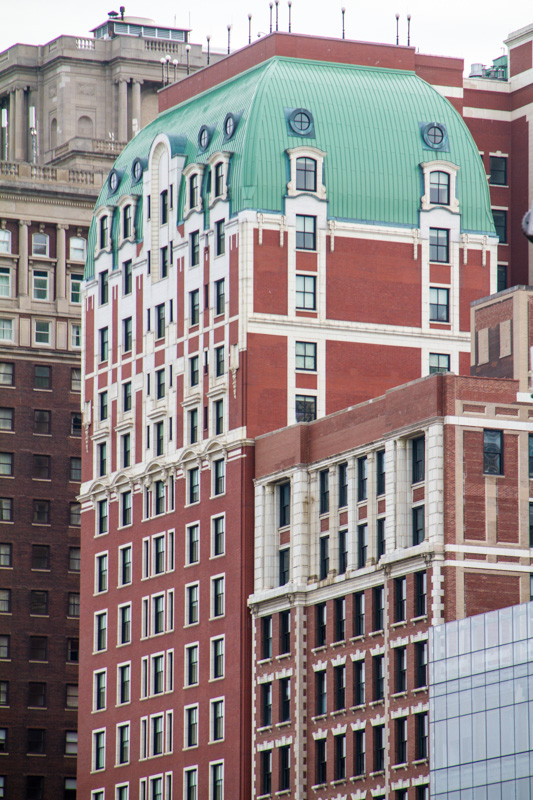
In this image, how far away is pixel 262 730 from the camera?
15588cm

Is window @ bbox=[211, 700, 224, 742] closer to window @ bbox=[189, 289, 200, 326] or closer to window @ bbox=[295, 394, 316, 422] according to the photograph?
window @ bbox=[295, 394, 316, 422]

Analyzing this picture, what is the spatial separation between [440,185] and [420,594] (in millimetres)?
37675

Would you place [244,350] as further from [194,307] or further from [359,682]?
[359,682]

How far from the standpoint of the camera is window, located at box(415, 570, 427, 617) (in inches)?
5625

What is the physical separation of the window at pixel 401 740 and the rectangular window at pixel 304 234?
36545 millimetres

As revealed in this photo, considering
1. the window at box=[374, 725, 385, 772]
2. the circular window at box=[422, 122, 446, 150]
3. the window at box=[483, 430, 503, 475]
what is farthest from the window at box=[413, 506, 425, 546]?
the circular window at box=[422, 122, 446, 150]

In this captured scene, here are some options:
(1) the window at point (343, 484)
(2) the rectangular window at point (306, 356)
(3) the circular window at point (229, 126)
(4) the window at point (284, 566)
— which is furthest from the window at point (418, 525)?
(3) the circular window at point (229, 126)

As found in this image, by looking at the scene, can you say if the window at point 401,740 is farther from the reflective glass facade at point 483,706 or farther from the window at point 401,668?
the reflective glass facade at point 483,706

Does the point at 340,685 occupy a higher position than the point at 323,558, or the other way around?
the point at 323,558

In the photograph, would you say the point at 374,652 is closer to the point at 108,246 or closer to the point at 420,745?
the point at 420,745

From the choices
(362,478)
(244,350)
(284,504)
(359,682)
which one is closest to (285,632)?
(284,504)

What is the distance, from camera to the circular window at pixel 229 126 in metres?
168

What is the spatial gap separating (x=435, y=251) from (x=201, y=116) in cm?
1950

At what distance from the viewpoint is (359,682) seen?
148500mm
